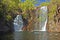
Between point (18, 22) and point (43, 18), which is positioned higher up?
point (43, 18)

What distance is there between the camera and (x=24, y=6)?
8012 cm

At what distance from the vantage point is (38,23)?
253 feet

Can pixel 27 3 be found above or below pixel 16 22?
above

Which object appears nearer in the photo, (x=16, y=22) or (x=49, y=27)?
(x=49, y=27)

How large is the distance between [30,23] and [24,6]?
279 inches

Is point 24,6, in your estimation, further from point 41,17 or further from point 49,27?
point 49,27

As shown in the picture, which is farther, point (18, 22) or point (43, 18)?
point (18, 22)

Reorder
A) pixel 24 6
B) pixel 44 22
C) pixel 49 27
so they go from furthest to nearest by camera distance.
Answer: pixel 24 6
pixel 44 22
pixel 49 27

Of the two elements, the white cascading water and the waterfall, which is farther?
the waterfall

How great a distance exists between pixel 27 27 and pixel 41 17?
623 cm

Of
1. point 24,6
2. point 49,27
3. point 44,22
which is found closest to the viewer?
point 49,27

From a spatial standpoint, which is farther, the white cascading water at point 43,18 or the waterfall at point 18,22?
the waterfall at point 18,22

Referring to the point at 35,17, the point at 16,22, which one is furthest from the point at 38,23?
the point at 16,22

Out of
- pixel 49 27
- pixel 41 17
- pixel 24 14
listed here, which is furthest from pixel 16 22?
pixel 49 27
